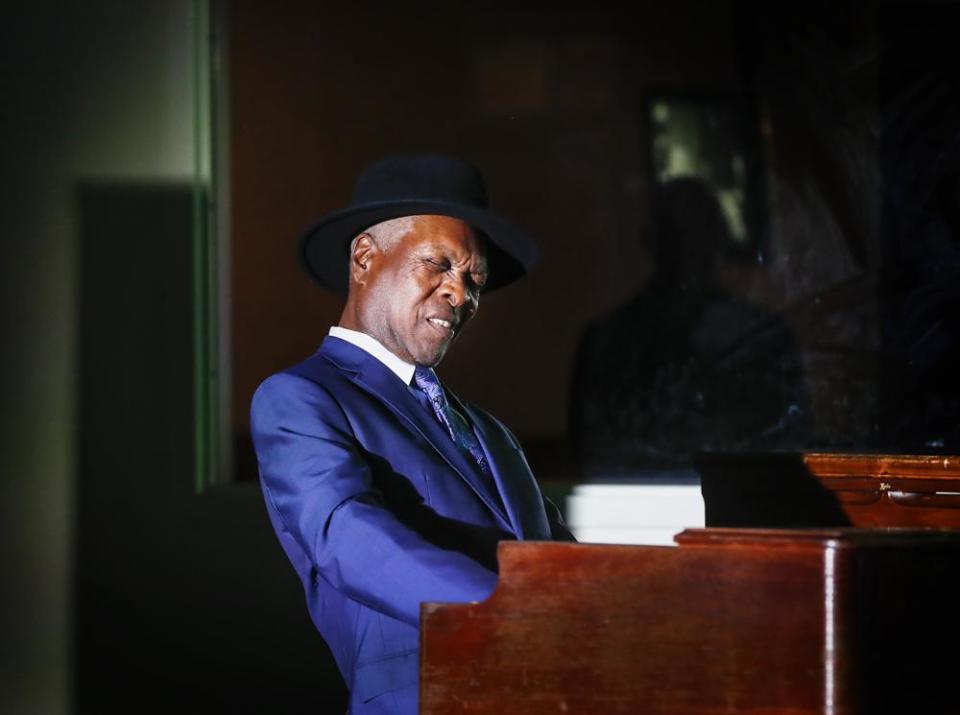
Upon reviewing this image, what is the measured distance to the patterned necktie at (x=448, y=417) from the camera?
2232 mm

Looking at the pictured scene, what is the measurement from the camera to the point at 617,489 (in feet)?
11.3

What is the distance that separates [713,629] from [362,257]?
3.45ft

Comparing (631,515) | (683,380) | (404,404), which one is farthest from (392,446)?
(683,380)

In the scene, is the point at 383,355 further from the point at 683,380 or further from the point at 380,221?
the point at 683,380

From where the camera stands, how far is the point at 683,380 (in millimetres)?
3664

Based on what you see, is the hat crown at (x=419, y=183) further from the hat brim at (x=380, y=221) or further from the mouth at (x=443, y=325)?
the mouth at (x=443, y=325)

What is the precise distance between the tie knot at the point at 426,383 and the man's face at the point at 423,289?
0.07ft

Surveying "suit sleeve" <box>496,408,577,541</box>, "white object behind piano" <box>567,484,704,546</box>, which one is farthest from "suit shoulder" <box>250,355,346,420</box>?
"white object behind piano" <box>567,484,704,546</box>

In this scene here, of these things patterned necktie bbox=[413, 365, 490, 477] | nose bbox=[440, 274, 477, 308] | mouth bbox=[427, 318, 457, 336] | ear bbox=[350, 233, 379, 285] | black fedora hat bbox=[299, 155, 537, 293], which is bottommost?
patterned necktie bbox=[413, 365, 490, 477]

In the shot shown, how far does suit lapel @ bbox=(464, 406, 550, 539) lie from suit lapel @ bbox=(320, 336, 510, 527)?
0.03 meters

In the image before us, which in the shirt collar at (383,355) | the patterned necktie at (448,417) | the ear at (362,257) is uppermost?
the ear at (362,257)

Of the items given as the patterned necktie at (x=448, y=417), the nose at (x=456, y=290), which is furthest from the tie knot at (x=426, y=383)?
the nose at (x=456, y=290)

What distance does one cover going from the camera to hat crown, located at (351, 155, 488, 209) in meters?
2.25

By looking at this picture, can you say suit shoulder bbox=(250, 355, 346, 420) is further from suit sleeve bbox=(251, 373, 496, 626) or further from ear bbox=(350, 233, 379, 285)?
ear bbox=(350, 233, 379, 285)
